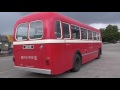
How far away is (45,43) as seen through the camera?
22.5 ft

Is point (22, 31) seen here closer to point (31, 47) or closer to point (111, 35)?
point (31, 47)

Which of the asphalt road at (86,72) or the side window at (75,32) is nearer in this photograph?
the asphalt road at (86,72)

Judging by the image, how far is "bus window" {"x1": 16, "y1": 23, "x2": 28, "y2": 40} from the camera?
25.5 feet

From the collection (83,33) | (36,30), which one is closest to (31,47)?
(36,30)

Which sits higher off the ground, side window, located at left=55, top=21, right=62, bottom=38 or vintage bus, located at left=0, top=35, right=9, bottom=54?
side window, located at left=55, top=21, right=62, bottom=38

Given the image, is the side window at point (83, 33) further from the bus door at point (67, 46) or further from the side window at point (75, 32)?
the bus door at point (67, 46)

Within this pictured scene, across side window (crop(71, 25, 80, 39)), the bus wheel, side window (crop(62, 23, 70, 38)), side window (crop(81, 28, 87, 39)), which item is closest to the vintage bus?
side window (crop(81, 28, 87, 39))

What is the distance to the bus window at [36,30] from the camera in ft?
23.5

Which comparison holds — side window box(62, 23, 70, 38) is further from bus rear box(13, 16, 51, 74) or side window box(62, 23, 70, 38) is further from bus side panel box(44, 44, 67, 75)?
bus rear box(13, 16, 51, 74)

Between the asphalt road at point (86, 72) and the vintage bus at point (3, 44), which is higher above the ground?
the vintage bus at point (3, 44)

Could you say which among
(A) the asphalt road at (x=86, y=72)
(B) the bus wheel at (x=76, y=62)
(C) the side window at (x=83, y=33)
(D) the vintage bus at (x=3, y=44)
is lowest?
(A) the asphalt road at (x=86, y=72)

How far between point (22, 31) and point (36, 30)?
0.97 metres

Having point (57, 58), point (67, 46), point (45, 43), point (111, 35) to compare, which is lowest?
point (57, 58)

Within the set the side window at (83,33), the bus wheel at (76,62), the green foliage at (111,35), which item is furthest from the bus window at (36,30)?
the green foliage at (111,35)
